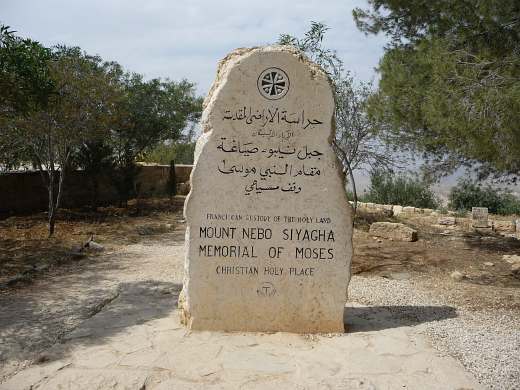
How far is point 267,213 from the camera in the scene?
15.4ft

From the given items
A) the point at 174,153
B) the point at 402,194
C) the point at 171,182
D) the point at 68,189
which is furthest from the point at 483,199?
the point at 174,153

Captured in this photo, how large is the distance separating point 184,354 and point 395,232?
8.43 metres

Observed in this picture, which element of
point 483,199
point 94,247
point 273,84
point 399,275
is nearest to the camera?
point 273,84

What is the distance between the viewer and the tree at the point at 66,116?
10047 mm

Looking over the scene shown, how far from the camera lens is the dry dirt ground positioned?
3830 millimetres

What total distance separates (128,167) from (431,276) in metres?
10.6

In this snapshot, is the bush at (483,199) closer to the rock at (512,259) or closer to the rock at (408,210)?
the rock at (408,210)

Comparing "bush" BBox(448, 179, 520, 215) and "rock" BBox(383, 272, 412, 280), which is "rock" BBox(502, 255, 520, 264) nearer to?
"rock" BBox(383, 272, 412, 280)

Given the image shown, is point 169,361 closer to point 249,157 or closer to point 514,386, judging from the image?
point 249,157

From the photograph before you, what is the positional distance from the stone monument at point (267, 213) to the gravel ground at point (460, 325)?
1100mm

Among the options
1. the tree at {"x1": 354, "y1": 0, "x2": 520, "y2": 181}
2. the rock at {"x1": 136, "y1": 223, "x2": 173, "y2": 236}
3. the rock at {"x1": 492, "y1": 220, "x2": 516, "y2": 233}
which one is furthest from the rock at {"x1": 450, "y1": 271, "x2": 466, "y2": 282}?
the rock at {"x1": 136, "y1": 223, "x2": 173, "y2": 236}

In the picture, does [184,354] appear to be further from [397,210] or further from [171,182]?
[171,182]

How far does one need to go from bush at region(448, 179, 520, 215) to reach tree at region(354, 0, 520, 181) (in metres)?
7.11

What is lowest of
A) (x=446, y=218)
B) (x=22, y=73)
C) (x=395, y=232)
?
(x=395, y=232)
